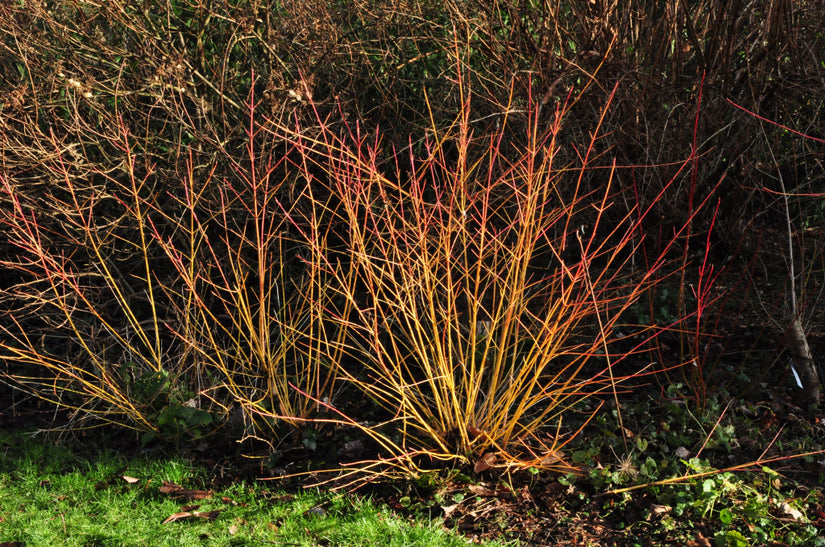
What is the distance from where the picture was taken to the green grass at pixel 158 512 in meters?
3.58

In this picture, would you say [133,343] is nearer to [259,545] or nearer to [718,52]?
[259,545]

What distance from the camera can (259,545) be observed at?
11.6ft

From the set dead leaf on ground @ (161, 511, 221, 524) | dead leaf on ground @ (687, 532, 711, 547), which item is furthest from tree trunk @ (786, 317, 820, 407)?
dead leaf on ground @ (161, 511, 221, 524)

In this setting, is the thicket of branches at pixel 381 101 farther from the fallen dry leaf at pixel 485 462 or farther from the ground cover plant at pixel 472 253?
the fallen dry leaf at pixel 485 462

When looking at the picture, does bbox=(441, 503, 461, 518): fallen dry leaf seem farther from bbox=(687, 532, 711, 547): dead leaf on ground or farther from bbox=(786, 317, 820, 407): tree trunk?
bbox=(786, 317, 820, 407): tree trunk

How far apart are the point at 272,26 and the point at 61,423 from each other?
3125 mm

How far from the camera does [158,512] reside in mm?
3949

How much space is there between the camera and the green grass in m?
3.58

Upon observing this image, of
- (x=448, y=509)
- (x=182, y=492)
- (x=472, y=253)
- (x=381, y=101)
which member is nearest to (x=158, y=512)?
(x=182, y=492)

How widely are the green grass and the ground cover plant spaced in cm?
21

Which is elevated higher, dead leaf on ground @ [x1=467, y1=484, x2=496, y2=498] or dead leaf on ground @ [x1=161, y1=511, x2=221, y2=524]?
dead leaf on ground @ [x1=467, y1=484, x2=496, y2=498]

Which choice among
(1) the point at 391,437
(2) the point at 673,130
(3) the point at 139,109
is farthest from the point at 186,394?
(2) the point at 673,130

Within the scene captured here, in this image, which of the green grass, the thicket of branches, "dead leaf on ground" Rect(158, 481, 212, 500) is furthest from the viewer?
the thicket of branches

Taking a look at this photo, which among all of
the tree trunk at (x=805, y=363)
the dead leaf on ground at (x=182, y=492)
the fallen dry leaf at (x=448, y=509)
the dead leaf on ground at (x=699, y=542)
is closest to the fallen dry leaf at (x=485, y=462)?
the fallen dry leaf at (x=448, y=509)
